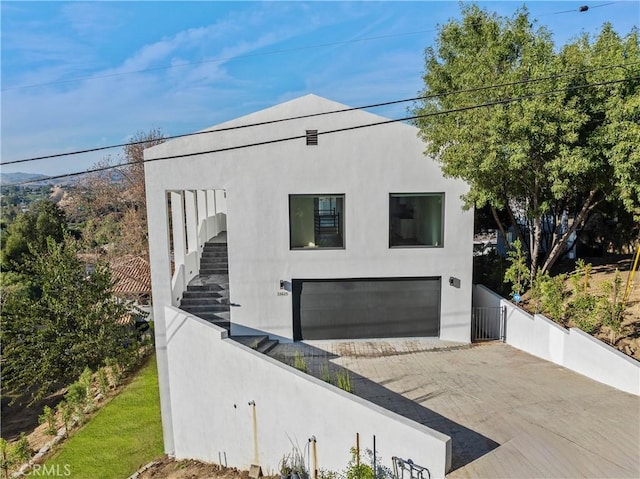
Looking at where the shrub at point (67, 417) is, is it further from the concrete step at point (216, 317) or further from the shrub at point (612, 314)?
the shrub at point (612, 314)

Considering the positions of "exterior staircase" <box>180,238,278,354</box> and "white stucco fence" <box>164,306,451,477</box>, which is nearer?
"white stucco fence" <box>164,306,451,477</box>

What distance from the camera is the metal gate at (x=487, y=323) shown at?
11.7 m

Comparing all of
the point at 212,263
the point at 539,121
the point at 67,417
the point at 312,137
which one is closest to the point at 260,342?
the point at 212,263

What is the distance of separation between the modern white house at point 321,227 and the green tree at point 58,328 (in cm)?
602

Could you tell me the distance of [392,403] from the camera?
782cm

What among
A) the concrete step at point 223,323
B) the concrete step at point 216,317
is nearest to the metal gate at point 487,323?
the concrete step at point 223,323

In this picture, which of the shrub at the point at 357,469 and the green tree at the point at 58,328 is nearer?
the shrub at the point at 357,469

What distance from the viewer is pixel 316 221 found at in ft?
36.5

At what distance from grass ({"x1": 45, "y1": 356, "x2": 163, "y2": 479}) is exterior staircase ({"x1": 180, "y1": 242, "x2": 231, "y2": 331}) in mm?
3818

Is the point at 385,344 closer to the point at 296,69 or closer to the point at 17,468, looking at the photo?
the point at 296,69

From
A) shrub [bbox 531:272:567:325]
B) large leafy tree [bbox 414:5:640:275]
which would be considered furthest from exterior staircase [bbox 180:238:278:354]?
shrub [bbox 531:272:567:325]

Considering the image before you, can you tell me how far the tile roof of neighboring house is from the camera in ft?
70.1

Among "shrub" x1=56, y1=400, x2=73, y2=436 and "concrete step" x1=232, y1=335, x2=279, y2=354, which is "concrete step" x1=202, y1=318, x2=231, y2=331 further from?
"shrub" x1=56, y1=400, x2=73, y2=436

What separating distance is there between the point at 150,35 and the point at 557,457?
43.6 ft
